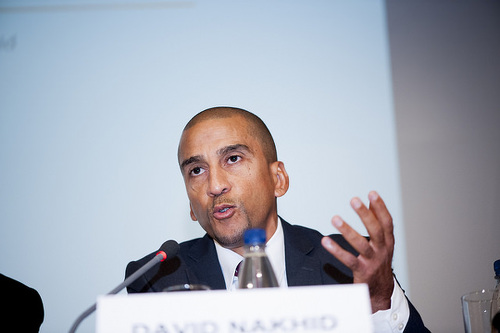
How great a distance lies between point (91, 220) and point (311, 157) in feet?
3.44

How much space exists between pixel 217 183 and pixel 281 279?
426mm

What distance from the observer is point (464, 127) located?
7.25 ft

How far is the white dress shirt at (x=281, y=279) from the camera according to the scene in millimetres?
1281

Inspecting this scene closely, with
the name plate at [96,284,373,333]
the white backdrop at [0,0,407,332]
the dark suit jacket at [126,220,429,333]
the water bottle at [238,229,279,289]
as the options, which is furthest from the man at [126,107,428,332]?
the name plate at [96,284,373,333]

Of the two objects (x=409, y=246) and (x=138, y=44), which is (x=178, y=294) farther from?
(x=138, y=44)

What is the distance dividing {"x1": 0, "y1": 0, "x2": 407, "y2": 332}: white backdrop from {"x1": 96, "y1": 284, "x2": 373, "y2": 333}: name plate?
4.33 ft

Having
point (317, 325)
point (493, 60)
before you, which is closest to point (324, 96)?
point (493, 60)

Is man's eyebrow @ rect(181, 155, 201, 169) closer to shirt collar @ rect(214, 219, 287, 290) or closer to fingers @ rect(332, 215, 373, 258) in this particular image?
shirt collar @ rect(214, 219, 287, 290)

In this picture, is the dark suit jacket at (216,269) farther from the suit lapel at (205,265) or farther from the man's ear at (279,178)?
the man's ear at (279,178)

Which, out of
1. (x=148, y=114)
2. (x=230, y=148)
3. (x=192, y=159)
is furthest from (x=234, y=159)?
(x=148, y=114)

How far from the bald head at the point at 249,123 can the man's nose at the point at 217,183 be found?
25 cm

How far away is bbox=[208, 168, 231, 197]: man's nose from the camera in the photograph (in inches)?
64.5

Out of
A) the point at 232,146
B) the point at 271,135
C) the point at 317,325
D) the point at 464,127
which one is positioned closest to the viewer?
the point at 317,325

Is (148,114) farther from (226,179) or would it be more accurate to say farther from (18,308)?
(18,308)
